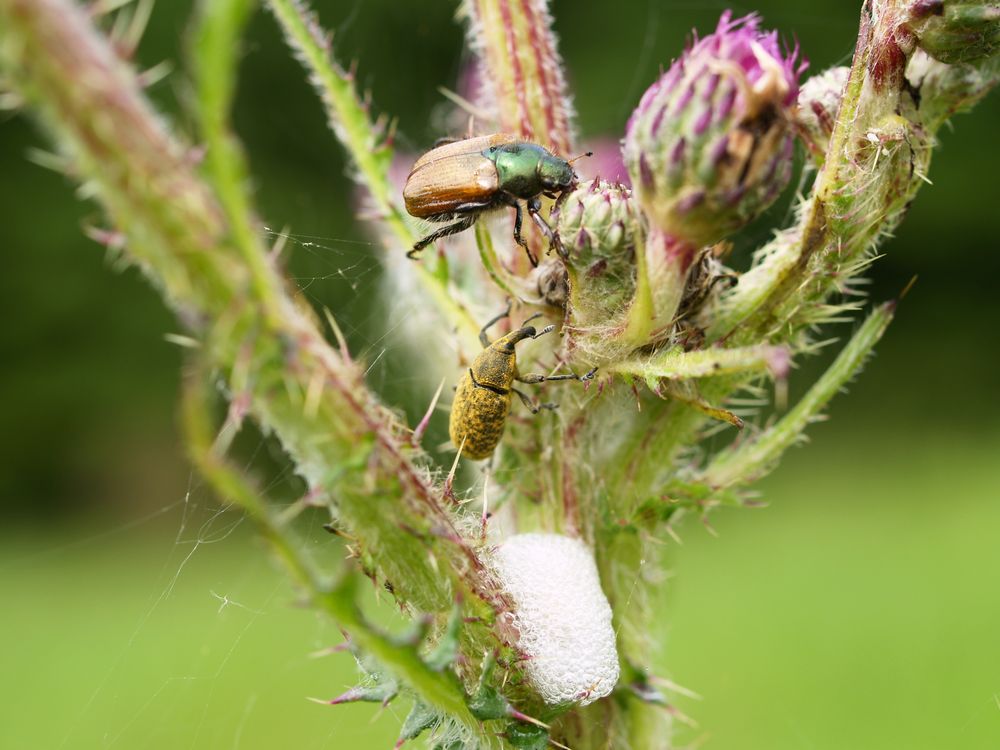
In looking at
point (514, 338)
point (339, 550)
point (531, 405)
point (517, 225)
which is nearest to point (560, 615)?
point (531, 405)

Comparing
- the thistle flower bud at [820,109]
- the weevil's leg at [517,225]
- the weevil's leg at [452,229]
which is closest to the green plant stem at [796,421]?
the thistle flower bud at [820,109]

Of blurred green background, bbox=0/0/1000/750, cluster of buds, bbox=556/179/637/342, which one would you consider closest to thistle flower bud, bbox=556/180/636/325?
cluster of buds, bbox=556/179/637/342

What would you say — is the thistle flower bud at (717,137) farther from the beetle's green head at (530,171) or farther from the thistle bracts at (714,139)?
the beetle's green head at (530,171)

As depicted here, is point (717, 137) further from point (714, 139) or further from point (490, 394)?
point (490, 394)

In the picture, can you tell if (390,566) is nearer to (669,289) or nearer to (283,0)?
(669,289)

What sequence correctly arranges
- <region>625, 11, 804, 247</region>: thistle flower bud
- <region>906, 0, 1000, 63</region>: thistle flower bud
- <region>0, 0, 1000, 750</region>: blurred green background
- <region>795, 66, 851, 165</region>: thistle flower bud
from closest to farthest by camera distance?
<region>625, 11, 804, 247</region>: thistle flower bud → <region>906, 0, 1000, 63</region>: thistle flower bud → <region>795, 66, 851, 165</region>: thistle flower bud → <region>0, 0, 1000, 750</region>: blurred green background

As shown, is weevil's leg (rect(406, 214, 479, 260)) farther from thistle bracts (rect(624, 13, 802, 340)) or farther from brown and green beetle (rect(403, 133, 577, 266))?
thistle bracts (rect(624, 13, 802, 340))
